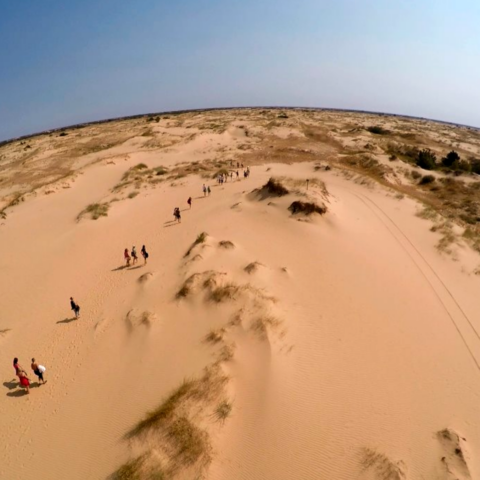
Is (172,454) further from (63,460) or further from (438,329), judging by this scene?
(438,329)

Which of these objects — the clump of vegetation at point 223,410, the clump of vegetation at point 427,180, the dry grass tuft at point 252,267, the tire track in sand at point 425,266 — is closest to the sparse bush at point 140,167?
the tire track in sand at point 425,266

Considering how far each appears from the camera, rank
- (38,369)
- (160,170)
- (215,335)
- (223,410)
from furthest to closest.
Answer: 1. (160,170)
2. (215,335)
3. (38,369)
4. (223,410)

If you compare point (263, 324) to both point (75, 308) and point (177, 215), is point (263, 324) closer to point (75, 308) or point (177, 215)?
point (75, 308)

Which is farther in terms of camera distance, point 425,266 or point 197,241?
point 197,241

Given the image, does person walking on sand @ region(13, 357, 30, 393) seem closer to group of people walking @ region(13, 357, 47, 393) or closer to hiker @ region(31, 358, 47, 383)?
group of people walking @ region(13, 357, 47, 393)

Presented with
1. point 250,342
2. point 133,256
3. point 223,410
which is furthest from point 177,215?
point 223,410

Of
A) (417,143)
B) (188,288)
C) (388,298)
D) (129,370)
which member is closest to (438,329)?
(388,298)

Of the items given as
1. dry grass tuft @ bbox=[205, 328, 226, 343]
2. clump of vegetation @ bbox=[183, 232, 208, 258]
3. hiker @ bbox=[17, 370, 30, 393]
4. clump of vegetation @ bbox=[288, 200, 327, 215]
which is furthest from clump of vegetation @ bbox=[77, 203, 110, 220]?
dry grass tuft @ bbox=[205, 328, 226, 343]
